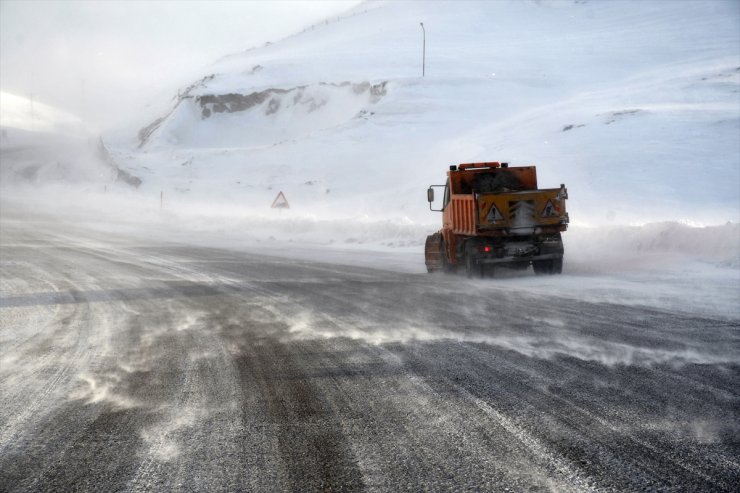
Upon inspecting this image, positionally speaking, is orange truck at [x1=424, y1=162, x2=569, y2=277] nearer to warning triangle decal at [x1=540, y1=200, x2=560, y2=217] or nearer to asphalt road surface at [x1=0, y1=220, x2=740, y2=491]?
warning triangle decal at [x1=540, y1=200, x2=560, y2=217]

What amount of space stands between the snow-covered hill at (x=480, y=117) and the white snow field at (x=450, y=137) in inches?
7.9

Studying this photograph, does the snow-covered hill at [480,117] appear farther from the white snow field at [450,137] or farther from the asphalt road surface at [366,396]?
the asphalt road surface at [366,396]

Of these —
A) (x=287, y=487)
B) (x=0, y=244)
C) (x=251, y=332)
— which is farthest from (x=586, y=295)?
(x=0, y=244)

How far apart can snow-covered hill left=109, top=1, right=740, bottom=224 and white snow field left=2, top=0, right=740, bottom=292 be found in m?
0.20

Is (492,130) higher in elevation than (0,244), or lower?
higher

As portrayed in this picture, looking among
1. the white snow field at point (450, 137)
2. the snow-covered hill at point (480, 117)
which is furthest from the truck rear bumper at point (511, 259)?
the snow-covered hill at point (480, 117)

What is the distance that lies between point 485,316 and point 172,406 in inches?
187

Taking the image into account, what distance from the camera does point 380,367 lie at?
18.7ft

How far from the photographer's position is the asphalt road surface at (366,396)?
3441 mm

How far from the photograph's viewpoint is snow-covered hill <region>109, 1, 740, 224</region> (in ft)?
105

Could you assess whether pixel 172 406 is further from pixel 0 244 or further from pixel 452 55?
pixel 452 55

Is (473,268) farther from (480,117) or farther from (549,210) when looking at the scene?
(480,117)

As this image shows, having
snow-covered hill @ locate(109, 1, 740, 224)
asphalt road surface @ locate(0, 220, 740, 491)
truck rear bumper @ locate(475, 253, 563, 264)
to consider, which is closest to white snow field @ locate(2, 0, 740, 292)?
snow-covered hill @ locate(109, 1, 740, 224)

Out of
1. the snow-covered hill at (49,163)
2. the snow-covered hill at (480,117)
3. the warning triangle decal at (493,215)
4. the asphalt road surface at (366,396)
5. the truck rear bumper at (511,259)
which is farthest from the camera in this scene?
the snow-covered hill at (49,163)
